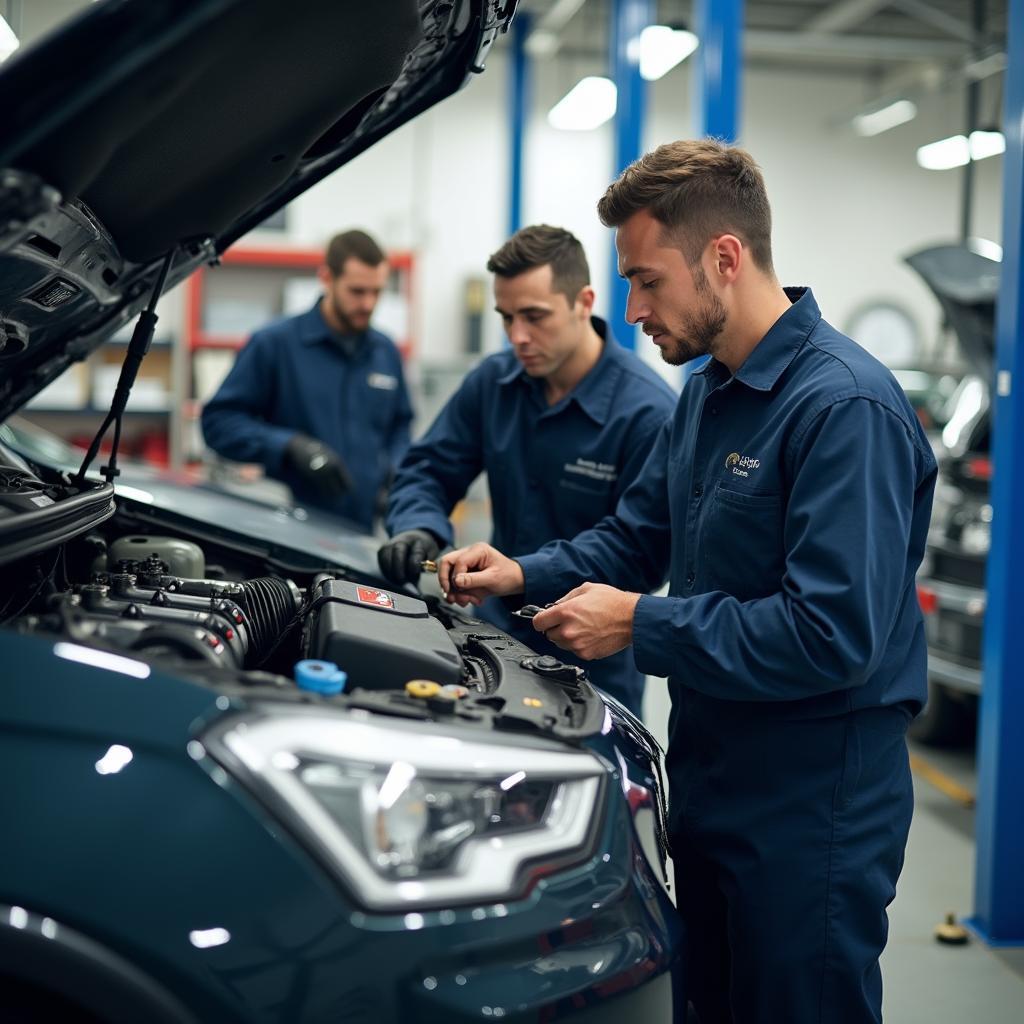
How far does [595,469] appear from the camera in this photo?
2393 mm

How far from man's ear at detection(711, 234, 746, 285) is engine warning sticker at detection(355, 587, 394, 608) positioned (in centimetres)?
74

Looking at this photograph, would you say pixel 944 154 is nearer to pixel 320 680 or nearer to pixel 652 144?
pixel 652 144

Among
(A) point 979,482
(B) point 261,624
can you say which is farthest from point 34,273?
(A) point 979,482

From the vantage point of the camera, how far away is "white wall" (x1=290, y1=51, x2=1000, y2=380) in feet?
34.1

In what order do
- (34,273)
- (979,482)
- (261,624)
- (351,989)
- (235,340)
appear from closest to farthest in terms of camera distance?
(351,989), (34,273), (261,624), (979,482), (235,340)

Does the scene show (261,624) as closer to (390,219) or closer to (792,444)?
(792,444)

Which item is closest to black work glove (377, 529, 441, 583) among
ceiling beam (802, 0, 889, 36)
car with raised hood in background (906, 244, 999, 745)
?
car with raised hood in background (906, 244, 999, 745)

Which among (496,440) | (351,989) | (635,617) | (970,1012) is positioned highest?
(496,440)

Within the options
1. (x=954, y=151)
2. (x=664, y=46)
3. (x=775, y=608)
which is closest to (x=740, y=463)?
(x=775, y=608)

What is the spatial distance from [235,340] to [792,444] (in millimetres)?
6860

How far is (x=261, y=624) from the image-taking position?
1.81m

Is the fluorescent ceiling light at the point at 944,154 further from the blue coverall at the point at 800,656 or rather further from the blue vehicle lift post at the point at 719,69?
the blue coverall at the point at 800,656

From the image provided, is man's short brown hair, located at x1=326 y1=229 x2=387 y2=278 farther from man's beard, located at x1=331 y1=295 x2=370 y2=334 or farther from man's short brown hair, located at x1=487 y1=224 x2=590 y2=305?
man's short brown hair, located at x1=487 y1=224 x2=590 y2=305

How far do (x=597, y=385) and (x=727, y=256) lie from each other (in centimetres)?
83
